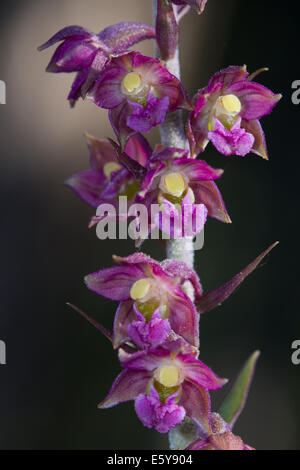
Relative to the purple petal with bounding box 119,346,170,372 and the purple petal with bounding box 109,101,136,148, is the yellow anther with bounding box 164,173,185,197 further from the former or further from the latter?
the purple petal with bounding box 119,346,170,372

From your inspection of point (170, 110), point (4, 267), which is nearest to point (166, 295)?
point (170, 110)

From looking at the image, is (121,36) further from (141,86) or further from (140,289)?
(140,289)

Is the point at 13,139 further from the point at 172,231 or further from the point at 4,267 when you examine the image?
the point at 172,231

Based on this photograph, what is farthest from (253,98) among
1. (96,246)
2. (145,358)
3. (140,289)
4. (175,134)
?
(96,246)

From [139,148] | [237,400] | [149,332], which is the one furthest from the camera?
[139,148]

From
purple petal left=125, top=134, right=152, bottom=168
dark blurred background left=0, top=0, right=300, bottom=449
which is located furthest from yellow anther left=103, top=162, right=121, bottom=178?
dark blurred background left=0, top=0, right=300, bottom=449

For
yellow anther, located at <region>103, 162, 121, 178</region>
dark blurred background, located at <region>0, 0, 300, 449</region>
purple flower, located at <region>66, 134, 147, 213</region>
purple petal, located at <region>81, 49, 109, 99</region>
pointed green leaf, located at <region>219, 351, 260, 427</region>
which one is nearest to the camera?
purple petal, located at <region>81, 49, 109, 99</region>

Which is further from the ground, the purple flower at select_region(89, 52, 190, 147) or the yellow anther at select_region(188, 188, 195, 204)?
the purple flower at select_region(89, 52, 190, 147)
